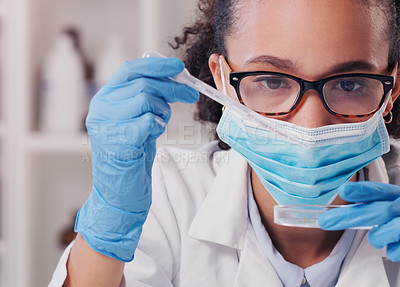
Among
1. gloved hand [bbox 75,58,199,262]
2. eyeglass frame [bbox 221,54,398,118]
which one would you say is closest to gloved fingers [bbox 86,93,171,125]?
gloved hand [bbox 75,58,199,262]

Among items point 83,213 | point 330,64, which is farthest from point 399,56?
point 83,213

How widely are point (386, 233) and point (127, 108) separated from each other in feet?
1.60

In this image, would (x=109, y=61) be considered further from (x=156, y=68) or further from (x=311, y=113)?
(x=311, y=113)

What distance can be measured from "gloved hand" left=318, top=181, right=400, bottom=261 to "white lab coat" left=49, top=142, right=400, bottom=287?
21 cm

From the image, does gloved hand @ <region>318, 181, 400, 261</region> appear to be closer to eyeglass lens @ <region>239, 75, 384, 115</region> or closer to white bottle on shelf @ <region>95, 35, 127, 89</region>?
eyeglass lens @ <region>239, 75, 384, 115</region>

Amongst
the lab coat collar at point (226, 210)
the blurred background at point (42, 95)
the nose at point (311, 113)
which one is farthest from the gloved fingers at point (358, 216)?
the blurred background at point (42, 95)

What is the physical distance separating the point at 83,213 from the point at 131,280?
0.18 metres

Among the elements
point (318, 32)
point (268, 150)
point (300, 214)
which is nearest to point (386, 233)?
point (300, 214)

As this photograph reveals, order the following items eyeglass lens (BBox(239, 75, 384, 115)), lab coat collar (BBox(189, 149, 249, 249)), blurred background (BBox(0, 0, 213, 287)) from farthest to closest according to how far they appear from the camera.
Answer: blurred background (BBox(0, 0, 213, 287))
lab coat collar (BBox(189, 149, 249, 249))
eyeglass lens (BBox(239, 75, 384, 115))

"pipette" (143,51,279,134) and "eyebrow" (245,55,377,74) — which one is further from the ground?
"eyebrow" (245,55,377,74)

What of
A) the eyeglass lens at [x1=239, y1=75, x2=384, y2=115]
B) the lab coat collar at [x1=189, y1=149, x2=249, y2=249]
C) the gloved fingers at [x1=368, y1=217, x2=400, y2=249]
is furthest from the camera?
the lab coat collar at [x1=189, y1=149, x2=249, y2=249]

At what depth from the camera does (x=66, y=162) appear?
1836 mm

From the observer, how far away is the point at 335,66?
0.81 m

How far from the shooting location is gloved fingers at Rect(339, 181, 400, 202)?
74 cm
